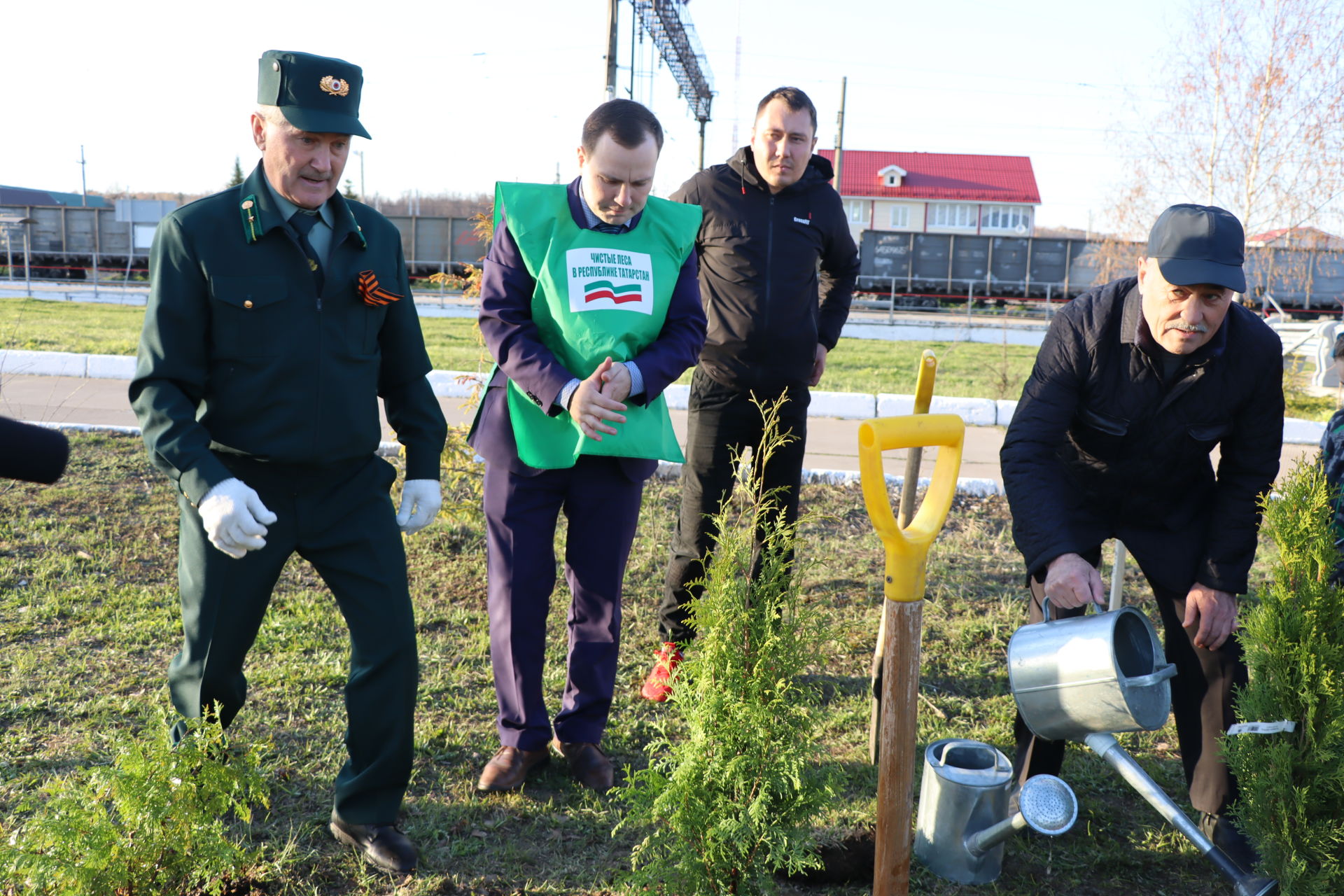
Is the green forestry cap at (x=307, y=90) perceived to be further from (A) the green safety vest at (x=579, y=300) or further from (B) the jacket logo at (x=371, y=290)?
(A) the green safety vest at (x=579, y=300)

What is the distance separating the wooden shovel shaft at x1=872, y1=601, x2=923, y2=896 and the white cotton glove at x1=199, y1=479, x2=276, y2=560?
4.73 ft

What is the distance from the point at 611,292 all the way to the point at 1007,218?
186 feet

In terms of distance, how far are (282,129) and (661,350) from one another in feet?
4.06

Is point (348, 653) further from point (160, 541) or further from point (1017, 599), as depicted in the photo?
point (1017, 599)

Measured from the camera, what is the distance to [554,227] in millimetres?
2969

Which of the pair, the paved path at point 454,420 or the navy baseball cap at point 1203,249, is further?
the paved path at point 454,420

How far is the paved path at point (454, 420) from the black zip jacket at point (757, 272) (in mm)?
3652

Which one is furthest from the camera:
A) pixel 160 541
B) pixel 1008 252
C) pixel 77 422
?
pixel 1008 252

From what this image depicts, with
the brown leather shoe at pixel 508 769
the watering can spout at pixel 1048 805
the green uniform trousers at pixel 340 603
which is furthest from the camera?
the brown leather shoe at pixel 508 769

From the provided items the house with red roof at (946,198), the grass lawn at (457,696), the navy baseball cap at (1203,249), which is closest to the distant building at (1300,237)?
the grass lawn at (457,696)

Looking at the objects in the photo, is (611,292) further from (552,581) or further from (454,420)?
(454,420)

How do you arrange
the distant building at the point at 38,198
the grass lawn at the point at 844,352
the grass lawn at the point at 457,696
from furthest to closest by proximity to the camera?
1. the distant building at the point at 38,198
2. the grass lawn at the point at 844,352
3. the grass lawn at the point at 457,696

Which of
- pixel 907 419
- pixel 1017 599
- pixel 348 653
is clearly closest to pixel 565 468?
pixel 907 419

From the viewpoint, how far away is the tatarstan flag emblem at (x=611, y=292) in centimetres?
296
